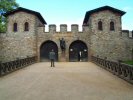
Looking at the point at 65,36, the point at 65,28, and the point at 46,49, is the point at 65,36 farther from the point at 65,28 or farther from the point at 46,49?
the point at 46,49

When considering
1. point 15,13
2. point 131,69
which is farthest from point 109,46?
point 131,69

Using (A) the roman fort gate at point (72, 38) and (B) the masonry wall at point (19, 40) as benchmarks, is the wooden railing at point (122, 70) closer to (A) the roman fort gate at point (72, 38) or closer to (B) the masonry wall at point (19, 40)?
(A) the roman fort gate at point (72, 38)

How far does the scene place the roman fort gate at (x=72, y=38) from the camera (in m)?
28.0

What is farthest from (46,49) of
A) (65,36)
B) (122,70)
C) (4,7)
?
(122,70)

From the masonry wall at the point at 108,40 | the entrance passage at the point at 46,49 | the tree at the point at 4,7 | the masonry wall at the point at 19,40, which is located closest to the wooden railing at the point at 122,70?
the masonry wall at the point at 108,40

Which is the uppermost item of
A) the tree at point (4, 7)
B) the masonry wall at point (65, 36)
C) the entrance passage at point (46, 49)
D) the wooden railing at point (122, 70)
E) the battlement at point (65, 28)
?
the tree at point (4, 7)

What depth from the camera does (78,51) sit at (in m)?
29.5

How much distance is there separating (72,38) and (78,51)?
1991 millimetres

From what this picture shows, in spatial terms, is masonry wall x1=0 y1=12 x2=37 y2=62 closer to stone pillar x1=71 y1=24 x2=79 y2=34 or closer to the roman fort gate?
the roman fort gate

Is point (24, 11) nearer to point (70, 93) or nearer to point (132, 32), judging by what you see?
point (132, 32)

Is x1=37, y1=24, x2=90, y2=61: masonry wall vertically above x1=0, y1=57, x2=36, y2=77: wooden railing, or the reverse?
x1=37, y1=24, x2=90, y2=61: masonry wall

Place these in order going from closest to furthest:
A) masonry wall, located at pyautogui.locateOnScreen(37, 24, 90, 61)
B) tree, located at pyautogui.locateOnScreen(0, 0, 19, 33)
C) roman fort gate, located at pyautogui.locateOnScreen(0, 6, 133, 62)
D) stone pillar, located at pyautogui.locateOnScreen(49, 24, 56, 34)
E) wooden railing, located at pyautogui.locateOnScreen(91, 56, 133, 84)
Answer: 1. wooden railing, located at pyautogui.locateOnScreen(91, 56, 133, 84)
2. roman fort gate, located at pyautogui.locateOnScreen(0, 6, 133, 62)
3. masonry wall, located at pyautogui.locateOnScreen(37, 24, 90, 61)
4. stone pillar, located at pyautogui.locateOnScreen(49, 24, 56, 34)
5. tree, located at pyautogui.locateOnScreen(0, 0, 19, 33)

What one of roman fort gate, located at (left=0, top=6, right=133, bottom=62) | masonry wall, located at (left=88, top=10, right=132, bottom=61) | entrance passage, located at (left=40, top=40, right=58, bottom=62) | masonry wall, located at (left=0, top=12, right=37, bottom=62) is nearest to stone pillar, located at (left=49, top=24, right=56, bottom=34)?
roman fort gate, located at (left=0, top=6, right=133, bottom=62)

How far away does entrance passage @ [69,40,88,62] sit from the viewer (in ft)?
96.2
